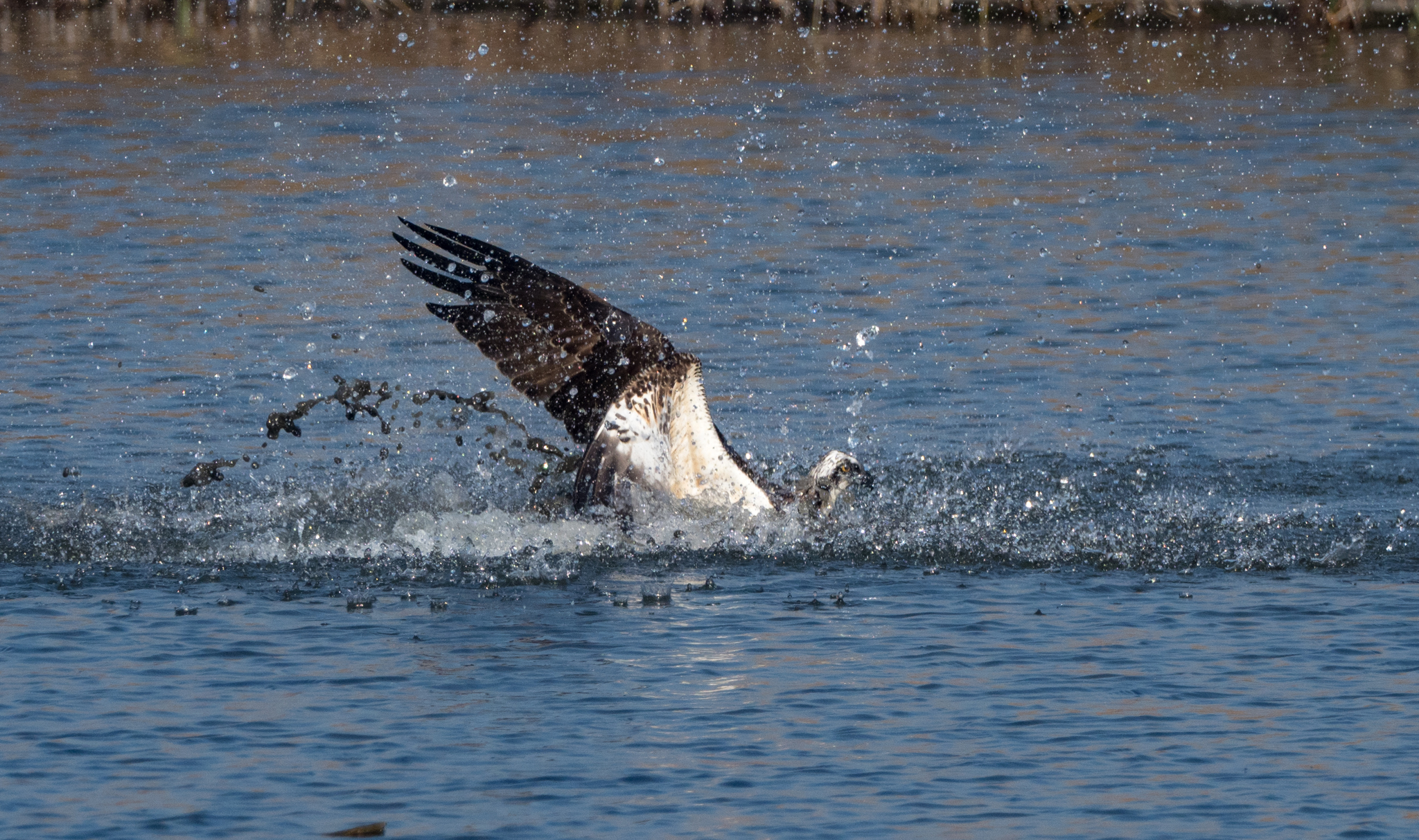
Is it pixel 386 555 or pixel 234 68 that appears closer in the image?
pixel 386 555

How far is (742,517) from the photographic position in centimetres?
1007

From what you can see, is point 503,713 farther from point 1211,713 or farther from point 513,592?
point 1211,713

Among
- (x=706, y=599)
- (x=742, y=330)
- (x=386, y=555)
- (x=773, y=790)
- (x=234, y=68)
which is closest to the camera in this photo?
(x=773, y=790)

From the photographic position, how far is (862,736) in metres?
7.54

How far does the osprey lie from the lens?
31.6ft

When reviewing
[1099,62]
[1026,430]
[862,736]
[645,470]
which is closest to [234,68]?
[1099,62]

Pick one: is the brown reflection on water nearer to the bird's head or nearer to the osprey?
the bird's head

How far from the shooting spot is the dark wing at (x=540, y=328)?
995cm

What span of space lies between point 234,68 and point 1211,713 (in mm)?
25911

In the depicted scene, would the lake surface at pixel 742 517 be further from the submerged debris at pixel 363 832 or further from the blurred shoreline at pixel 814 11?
the blurred shoreline at pixel 814 11

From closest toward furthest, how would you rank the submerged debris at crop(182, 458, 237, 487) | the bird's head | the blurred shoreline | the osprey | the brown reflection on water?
1. the osprey
2. the bird's head
3. the submerged debris at crop(182, 458, 237, 487)
4. the brown reflection on water
5. the blurred shoreline

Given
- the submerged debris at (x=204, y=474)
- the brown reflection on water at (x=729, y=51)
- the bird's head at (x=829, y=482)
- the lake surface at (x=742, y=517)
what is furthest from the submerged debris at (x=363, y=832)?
the brown reflection on water at (x=729, y=51)

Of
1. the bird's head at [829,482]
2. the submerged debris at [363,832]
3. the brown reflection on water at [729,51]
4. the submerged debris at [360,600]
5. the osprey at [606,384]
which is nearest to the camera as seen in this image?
the submerged debris at [363,832]

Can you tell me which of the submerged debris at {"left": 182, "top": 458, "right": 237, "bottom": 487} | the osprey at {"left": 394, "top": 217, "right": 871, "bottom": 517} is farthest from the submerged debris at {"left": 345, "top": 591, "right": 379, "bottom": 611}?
the submerged debris at {"left": 182, "top": 458, "right": 237, "bottom": 487}
